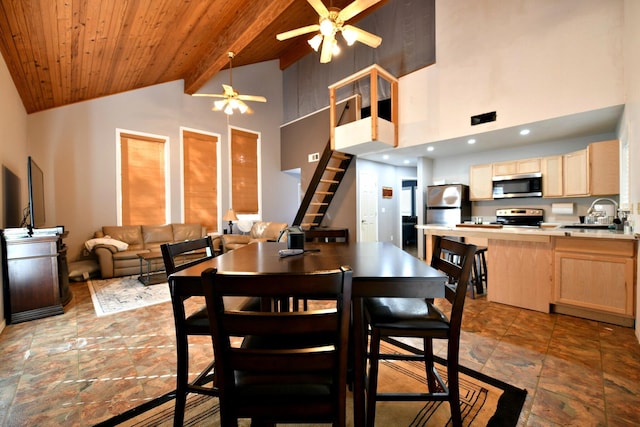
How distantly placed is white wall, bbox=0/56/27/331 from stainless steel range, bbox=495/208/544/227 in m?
6.89

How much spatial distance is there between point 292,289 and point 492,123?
4.30m

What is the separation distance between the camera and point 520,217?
16.3 feet

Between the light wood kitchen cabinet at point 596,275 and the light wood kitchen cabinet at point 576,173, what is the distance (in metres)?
1.95

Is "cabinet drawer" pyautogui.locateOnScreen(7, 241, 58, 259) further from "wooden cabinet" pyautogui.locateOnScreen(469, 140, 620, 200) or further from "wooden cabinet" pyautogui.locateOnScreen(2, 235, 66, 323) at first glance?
"wooden cabinet" pyautogui.locateOnScreen(469, 140, 620, 200)

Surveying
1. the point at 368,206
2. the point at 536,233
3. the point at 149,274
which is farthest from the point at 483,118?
the point at 149,274

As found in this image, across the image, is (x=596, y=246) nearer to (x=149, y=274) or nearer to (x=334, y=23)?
(x=334, y=23)

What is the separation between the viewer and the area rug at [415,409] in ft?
4.71

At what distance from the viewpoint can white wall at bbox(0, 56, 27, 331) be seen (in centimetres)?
301

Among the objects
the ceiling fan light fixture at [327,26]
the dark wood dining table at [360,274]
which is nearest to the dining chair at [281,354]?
the dark wood dining table at [360,274]

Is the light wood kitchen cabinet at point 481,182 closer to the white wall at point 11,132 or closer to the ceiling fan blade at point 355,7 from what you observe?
the ceiling fan blade at point 355,7

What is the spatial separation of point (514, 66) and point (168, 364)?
5075mm

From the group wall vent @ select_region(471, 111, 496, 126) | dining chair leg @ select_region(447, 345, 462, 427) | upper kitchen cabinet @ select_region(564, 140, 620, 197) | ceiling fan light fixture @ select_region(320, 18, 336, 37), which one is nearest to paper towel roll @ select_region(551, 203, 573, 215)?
upper kitchen cabinet @ select_region(564, 140, 620, 197)

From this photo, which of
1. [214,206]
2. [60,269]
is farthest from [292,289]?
[214,206]

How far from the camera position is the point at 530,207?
4.94 meters
